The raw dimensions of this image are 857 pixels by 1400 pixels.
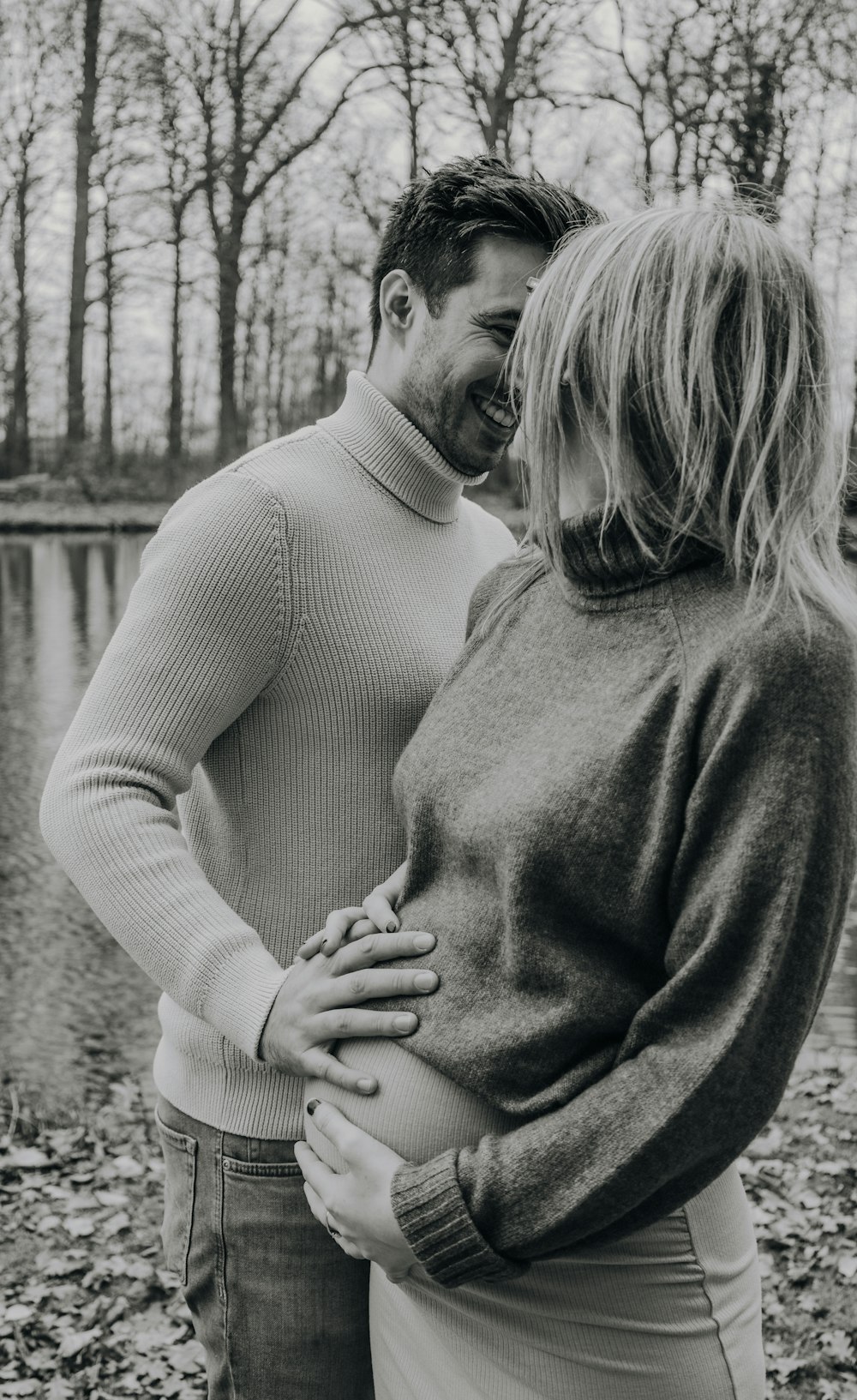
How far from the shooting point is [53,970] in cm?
614

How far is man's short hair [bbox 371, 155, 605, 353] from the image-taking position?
215cm

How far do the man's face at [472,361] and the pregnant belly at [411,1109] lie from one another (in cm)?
106

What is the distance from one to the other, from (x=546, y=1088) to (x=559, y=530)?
0.65 meters

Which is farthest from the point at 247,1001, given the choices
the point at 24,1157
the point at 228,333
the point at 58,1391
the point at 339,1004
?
the point at 228,333

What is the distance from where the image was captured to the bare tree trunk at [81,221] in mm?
22547

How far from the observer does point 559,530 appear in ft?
5.12

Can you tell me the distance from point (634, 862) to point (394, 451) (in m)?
1.02

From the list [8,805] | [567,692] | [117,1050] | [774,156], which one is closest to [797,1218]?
[117,1050]

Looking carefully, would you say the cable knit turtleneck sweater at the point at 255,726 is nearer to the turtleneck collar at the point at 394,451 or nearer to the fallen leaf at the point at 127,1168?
the turtleneck collar at the point at 394,451

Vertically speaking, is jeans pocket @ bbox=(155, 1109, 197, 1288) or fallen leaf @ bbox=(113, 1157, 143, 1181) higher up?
jeans pocket @ bbox=(155, 1109, 197, 1288)

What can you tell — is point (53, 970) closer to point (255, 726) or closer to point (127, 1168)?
point (127, 1168)

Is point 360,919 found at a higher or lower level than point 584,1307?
higher

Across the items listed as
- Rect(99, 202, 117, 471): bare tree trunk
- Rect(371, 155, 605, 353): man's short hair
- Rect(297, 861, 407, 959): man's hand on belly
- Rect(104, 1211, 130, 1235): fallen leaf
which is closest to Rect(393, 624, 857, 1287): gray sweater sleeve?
Rect(297, 861, 407, 959): man's hand on belly

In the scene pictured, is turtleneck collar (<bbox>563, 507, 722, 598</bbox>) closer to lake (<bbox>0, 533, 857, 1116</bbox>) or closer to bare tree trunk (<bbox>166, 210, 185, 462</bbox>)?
lake (<bbox>0, 533, 857, 1116</bbox>)
